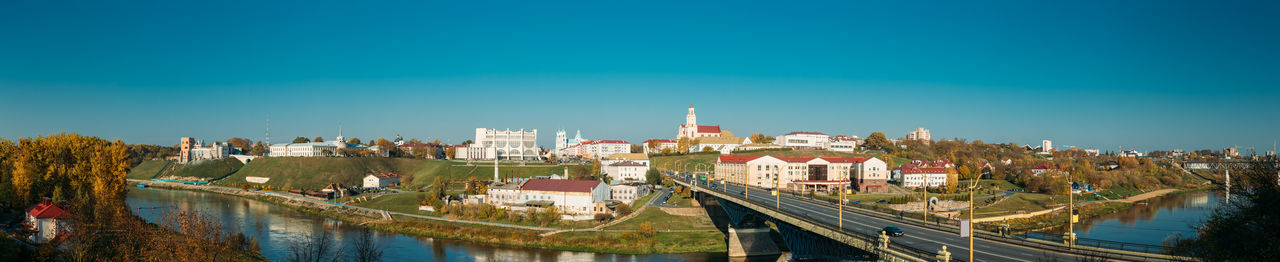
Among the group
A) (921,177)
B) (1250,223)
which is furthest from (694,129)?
(1250,223)

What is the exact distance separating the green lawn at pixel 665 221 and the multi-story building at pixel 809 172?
15.0 metres

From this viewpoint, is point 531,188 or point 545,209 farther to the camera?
point 531,188

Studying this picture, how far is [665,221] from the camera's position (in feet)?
160

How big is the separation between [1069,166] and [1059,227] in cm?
4901

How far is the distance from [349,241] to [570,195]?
57.0ft

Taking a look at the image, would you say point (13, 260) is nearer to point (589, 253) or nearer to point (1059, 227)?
point (589, 253)

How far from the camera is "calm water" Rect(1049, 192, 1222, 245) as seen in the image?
44.0m

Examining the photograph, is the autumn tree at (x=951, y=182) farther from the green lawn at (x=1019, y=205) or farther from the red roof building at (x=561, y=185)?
the red roof building at (x=561, y=185)

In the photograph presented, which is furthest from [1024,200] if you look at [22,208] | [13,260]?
[22,208]

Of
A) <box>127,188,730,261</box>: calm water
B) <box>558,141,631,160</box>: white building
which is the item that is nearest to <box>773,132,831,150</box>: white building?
<box>558,141,631,160</box>: white building

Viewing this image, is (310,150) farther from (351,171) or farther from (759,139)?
(759,139)

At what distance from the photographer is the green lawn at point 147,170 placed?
105m

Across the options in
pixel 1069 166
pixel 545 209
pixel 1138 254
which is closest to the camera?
pixel 1138 254

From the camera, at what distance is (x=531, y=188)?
56906 millimetres
